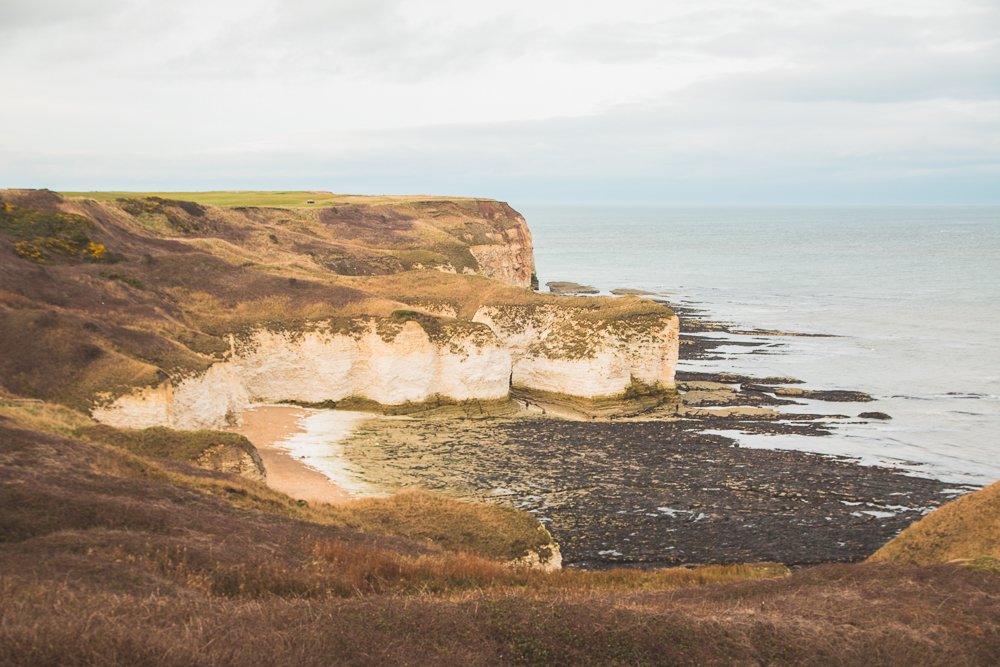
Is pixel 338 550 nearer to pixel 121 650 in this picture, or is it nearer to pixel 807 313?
pixel 121 650

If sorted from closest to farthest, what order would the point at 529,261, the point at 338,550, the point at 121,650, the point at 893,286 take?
the point at 121,650 < the point at 338,550 < the point at 529,261 < the point at 893,286

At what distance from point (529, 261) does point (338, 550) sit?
7598 cm

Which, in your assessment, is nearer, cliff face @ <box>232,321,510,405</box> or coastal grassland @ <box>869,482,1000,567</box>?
coastal grassland @ <box>869,482,1000,567</box>

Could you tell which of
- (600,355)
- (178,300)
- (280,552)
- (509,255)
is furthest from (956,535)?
(509,255)

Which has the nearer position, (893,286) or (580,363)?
(580,363)

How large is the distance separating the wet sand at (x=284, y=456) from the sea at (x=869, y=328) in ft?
59.5

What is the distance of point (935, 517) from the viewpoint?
632 inches

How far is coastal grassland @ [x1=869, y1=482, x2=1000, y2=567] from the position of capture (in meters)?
14.6

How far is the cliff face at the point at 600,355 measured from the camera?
37.6 m

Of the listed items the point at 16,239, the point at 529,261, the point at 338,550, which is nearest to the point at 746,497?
the point at 338,550

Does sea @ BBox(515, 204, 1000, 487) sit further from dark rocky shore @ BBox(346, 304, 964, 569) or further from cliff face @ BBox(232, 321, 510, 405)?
cliff face @ BBox(232, 321, 510, 405)

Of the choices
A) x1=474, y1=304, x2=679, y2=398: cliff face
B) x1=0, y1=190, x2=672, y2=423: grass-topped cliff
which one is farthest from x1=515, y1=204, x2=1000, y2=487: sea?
x1=0, y1=190, x2=672, y2=423: grass-topped cliff

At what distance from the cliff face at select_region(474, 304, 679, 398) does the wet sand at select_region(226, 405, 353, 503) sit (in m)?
12.7

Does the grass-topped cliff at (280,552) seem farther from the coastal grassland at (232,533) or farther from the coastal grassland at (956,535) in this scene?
the coastal grassland at (956,535)
